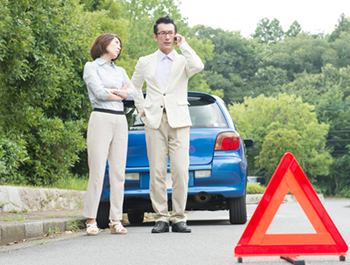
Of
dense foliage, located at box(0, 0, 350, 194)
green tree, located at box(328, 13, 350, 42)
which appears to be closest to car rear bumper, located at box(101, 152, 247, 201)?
dense foliage, located at box(0, 0, 350, 194)

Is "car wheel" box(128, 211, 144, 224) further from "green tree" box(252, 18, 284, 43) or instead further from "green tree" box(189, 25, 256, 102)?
"green tree" box(252, 18, 284, 43)

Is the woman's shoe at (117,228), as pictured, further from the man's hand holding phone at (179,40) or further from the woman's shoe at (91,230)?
the man's hand holding phone at (179,40)

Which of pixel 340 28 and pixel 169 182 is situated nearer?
pixel 169 182

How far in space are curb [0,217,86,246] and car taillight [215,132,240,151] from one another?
6.38 ft

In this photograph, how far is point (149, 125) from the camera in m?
5.65

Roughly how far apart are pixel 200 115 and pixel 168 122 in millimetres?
992

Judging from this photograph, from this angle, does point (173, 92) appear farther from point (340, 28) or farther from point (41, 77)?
point (340, 28)

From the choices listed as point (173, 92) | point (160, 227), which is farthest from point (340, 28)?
point (160, 227)

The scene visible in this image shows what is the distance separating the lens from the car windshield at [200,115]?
6387mm

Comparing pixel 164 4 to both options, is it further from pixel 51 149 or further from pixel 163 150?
pixel 163 150

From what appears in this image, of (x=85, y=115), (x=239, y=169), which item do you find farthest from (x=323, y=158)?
(x=239, y=169)

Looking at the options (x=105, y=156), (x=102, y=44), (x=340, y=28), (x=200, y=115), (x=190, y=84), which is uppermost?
(x=340, y=28)

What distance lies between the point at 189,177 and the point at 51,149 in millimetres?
5951

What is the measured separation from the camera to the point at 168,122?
219 inches
